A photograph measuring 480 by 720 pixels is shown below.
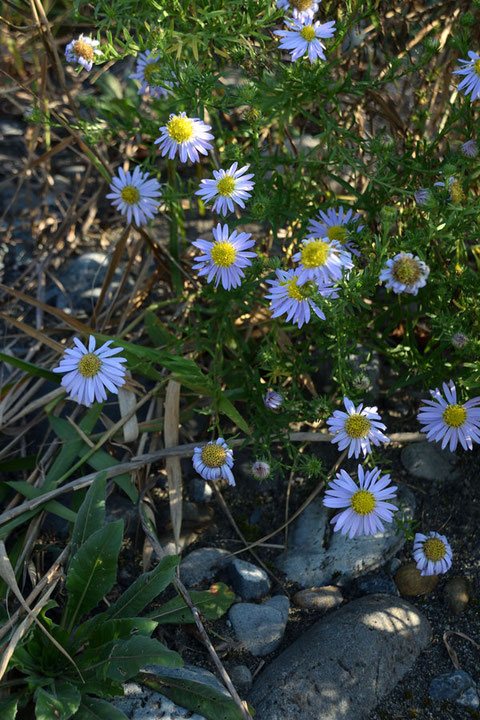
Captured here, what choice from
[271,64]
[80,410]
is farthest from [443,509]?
[271,64]

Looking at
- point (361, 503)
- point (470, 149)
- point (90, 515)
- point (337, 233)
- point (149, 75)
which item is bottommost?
point (90, 515)

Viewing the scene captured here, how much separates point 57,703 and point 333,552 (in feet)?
3.22

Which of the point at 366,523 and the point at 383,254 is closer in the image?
the point at 383,254

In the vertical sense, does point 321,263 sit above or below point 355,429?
above

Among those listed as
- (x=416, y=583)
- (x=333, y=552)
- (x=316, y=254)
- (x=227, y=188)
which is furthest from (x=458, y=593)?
(x=227, y=188)

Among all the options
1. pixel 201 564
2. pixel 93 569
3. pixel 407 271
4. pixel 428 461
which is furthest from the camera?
pixel 428 461

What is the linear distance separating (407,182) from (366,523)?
3.92 feet

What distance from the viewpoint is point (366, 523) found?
201cm

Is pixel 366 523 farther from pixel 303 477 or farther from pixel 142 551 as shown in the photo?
pixel 142 551

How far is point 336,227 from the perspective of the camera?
86.8 inches

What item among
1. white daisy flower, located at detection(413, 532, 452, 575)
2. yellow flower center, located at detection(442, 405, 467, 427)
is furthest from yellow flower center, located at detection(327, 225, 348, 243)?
white daisy flower, located at detection(413, 532, 452, 575)

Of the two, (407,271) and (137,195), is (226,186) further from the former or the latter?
(407,271)

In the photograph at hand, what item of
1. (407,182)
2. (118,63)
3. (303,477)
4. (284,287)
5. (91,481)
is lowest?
(91,481)

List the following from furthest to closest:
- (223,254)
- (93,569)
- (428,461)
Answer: (428,461) → (223,254) → (93,569)
